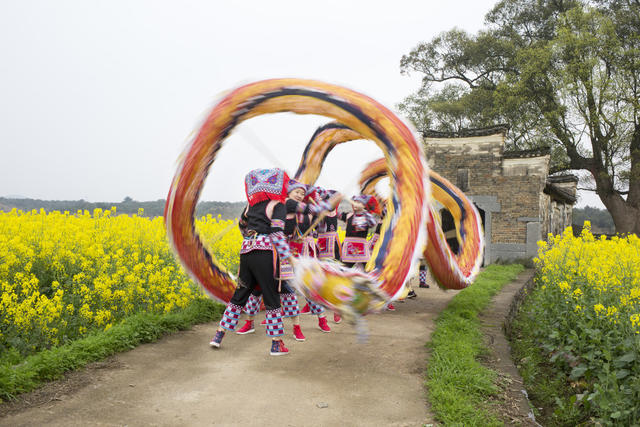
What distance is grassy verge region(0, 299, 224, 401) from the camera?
3.99 m

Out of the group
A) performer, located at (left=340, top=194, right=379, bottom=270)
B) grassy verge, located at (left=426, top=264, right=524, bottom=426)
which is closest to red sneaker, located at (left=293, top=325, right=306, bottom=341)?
grassy verge, located at (left=426, top=264, right=524, bottom=426)

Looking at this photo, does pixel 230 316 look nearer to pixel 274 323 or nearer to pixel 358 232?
pixel 274 323

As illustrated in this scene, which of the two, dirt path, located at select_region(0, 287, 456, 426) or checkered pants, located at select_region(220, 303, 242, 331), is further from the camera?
checkered pants, located at select_region(220, 303, 242, 331)

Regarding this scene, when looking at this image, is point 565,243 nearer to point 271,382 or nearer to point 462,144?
point 271,382

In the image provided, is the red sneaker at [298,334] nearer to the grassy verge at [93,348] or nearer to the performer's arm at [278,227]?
the performer's arm at [278,227]

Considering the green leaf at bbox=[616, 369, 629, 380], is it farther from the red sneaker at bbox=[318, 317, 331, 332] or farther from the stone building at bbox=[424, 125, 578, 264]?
the stone building at bbox=[424, 125, 578, 264]

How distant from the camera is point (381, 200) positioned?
845 cm

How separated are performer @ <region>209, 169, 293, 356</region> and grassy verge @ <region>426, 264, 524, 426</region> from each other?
177 centimetres

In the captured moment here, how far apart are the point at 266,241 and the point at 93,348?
210 centimetres

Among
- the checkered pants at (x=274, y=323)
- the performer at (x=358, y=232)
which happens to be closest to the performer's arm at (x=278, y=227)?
the checkered pants at (x=274, y=323)

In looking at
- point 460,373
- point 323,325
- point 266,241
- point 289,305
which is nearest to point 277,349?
point 289,305

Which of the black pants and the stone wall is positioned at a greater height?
the stone wall

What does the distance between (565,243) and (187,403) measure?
21.9 feet

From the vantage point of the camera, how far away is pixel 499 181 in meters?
16.6
